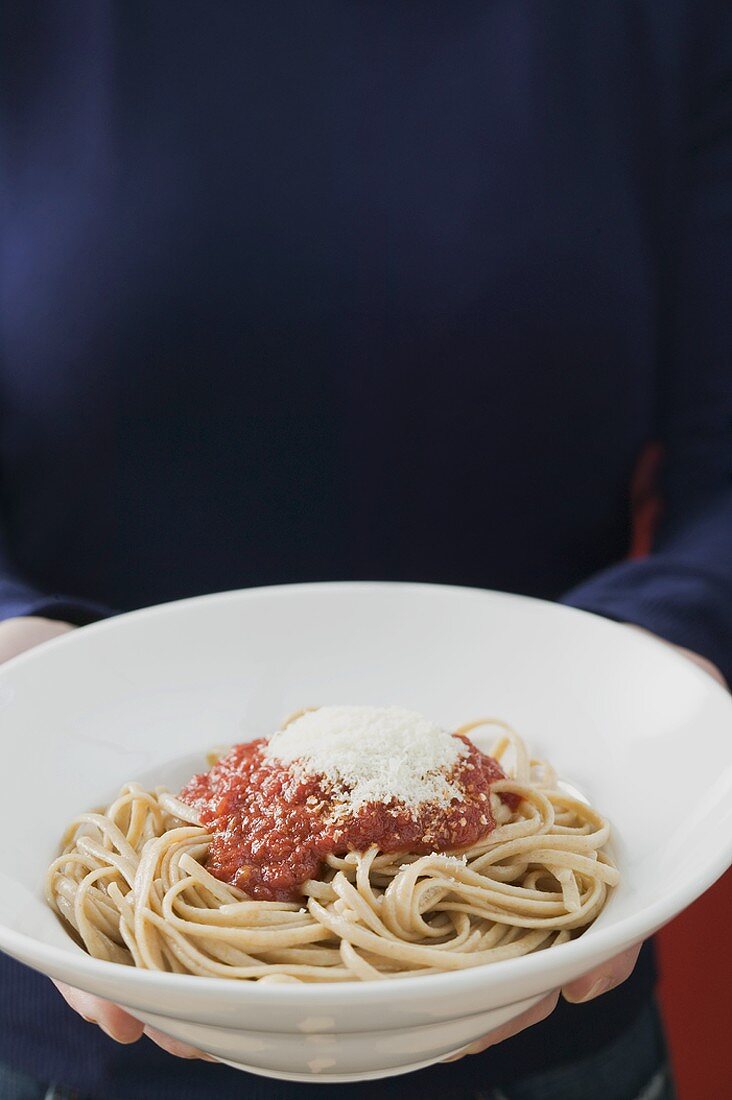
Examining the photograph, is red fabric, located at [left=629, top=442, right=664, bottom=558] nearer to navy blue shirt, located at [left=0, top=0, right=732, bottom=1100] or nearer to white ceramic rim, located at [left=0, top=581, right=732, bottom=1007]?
navy blue shirt, located at [left=0, top=0, right=732, bottom=1100]

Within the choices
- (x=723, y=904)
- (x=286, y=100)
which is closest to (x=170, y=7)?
(x=286, y=100)

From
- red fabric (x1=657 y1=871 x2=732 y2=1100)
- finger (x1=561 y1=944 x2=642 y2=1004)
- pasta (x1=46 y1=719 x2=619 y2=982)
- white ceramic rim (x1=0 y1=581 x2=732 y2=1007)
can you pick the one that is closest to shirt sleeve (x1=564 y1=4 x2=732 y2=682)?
pasta (x1=46 y1=719 x2=619 y2=982)

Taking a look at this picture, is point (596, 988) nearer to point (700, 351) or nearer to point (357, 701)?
point (357, 701)

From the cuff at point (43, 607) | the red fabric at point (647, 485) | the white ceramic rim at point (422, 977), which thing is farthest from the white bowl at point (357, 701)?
the red fabric at point (647, 485)

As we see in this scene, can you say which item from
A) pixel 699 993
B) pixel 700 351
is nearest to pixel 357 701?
pixel 700 351

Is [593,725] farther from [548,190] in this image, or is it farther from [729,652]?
[548,190]

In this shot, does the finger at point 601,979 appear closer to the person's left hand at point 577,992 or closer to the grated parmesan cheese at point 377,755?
the person's left hand at point 577,992
